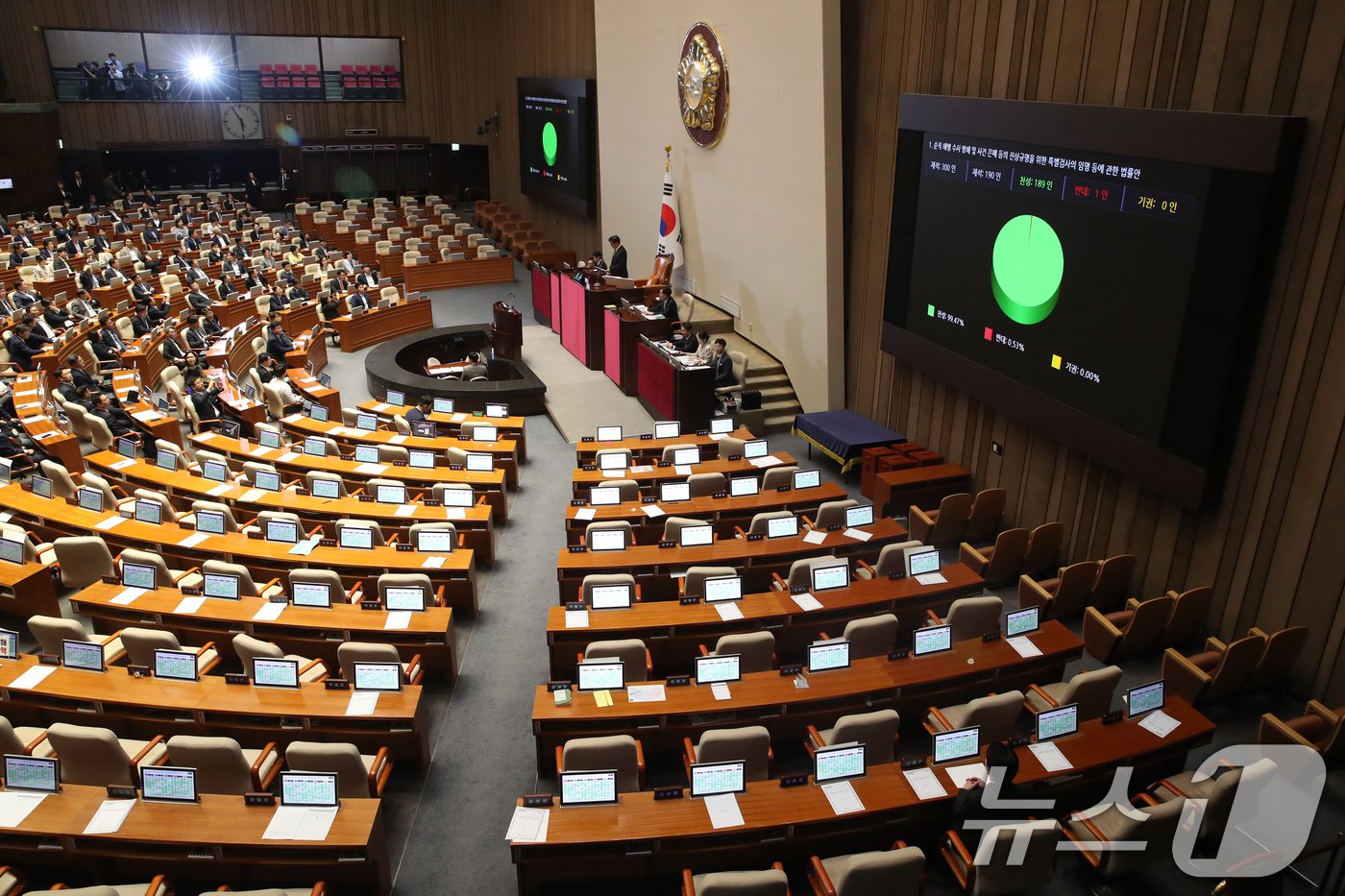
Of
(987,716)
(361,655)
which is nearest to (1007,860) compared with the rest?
(987,716)

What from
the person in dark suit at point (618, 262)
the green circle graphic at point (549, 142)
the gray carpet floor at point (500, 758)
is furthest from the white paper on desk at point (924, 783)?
the green circle graphic at point (549, 142)

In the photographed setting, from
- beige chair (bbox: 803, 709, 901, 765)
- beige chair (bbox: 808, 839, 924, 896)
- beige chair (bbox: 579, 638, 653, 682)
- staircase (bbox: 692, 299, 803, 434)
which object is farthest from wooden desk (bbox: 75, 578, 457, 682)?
staircase (bbox: 692, 299, 803, 434)

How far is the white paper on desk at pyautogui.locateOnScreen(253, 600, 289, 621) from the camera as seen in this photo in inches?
291

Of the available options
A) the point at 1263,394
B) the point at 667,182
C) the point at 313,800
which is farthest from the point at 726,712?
the point at 667,182

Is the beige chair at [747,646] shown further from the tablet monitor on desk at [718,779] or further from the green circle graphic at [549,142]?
the green circle graphic at [549,142]

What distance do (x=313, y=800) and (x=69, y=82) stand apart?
2753 centimetres

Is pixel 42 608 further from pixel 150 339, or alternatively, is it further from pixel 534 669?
pixel 150 339

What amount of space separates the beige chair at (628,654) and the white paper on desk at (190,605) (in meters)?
3.20

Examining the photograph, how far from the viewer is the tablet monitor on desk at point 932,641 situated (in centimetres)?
694

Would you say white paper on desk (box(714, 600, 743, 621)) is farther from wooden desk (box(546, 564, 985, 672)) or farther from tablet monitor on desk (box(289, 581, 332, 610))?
tablet monitor on desk (box(289, 581, 332, 610))

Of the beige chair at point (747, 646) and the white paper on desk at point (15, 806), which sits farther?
the beige chair at point (747, 646)

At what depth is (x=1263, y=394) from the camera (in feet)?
24.6

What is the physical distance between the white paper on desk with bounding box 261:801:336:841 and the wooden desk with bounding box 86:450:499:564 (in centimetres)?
398

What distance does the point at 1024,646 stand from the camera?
7.14 meters
